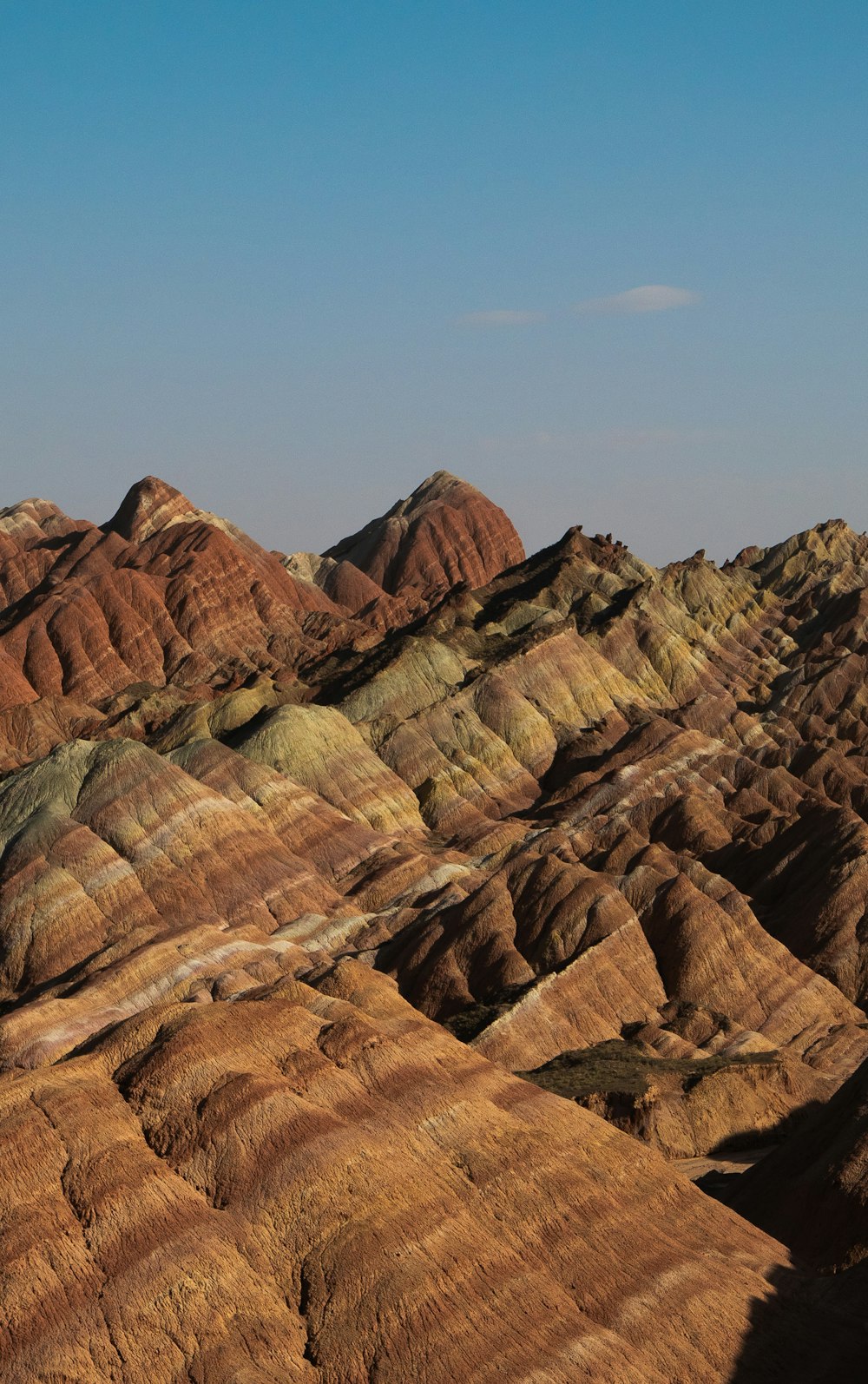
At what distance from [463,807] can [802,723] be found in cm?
3710

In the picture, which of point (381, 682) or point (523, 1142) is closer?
point (523, 1142)

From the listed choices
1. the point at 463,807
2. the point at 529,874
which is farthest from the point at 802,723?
the point at 529,874

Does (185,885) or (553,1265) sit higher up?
(185,885)

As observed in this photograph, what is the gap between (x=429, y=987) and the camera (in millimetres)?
87500

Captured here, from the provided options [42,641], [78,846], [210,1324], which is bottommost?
[210,1324]

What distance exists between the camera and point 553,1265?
39.5m

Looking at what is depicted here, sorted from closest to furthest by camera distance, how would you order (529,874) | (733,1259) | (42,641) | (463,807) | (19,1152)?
(19,1152) → (733,1259) → (529,874) → (463,807) → (42,641)

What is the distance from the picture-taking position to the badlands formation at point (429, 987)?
37.4 meters

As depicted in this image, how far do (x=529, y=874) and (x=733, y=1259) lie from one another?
53.9 metres

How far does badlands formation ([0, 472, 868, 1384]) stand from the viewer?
123 feet

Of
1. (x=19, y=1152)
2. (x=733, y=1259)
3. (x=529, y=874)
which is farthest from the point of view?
(x=529, y=874)

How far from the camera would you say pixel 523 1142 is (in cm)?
4297

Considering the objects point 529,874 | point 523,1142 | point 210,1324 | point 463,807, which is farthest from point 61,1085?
point 463,807

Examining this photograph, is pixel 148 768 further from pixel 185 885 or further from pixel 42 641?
pixel 42 641
